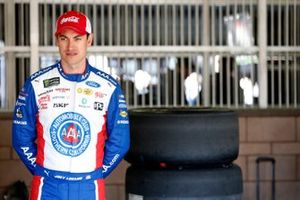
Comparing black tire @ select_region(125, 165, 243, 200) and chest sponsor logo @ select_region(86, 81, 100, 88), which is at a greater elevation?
chest sponsor logo @ select_region(86, 81, 100, 88)

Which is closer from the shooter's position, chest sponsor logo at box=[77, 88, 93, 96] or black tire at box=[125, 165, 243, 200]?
chest sponsor logo at box=[77, 88, 93, 96]

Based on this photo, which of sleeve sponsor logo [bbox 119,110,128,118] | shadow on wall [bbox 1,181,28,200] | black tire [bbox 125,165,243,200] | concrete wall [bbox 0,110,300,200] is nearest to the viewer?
sleeve sponsor logo [bbox 119,110,128,118]

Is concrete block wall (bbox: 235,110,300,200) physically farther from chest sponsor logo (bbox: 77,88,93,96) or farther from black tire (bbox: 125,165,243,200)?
→ chest sponsor logo (bbox: 77,88,93,96)

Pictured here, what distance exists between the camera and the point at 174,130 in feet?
13.1

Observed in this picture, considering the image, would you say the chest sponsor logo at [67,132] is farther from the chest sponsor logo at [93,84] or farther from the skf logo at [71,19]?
the skf logo at [71,19]

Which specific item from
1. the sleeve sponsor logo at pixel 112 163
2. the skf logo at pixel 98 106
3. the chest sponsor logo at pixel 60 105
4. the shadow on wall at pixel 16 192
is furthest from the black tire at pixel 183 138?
the shadow on wall at pixel 16 192

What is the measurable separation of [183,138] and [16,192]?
74.9 inches

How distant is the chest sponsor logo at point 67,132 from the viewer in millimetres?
3334

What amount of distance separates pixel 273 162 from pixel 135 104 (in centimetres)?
132

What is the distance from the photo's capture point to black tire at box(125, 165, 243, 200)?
397 centimetres

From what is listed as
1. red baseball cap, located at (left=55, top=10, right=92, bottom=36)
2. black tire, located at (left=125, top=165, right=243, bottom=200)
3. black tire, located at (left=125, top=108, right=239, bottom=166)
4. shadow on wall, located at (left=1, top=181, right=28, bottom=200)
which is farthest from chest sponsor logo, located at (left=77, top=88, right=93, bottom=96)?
shadow on wall, located at (left=1, top=181, right=28, bottom=200)

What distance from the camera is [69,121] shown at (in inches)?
131

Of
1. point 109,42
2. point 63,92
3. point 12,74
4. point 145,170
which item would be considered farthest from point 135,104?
point 63,92

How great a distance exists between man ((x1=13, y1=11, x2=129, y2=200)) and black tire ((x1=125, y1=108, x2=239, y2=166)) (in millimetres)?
566
